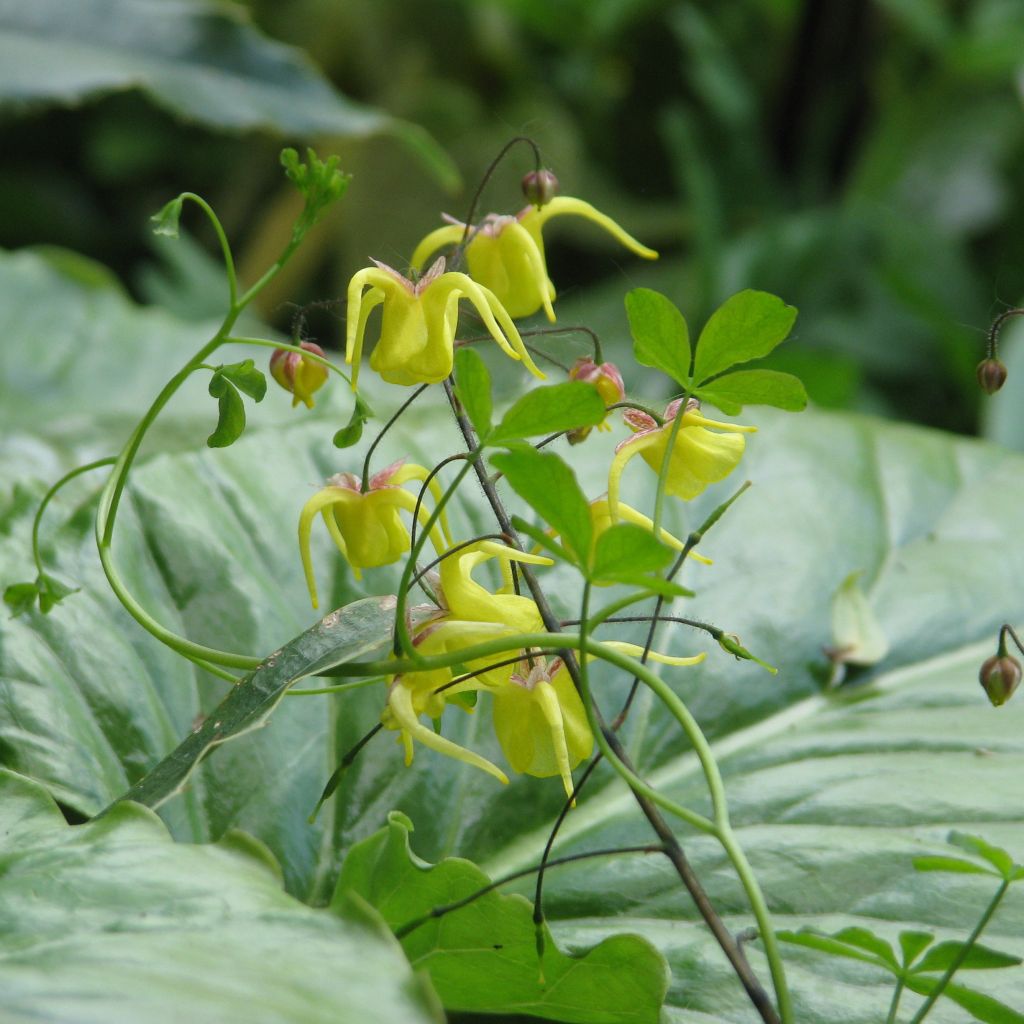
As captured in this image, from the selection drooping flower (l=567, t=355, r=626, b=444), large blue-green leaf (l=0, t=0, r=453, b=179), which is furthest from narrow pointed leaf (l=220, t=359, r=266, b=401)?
large blue-green leaf (l=0, t=0, r=453, b=179)

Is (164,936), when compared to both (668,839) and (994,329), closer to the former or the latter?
(668,839)

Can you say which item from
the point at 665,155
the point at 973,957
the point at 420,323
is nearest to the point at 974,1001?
the point at 973,957

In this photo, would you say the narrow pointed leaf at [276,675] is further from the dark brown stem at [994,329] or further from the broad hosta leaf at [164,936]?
the dark brown stem at [994,329]

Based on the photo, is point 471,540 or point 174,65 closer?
point 471,540

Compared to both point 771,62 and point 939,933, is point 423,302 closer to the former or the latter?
point 939,933

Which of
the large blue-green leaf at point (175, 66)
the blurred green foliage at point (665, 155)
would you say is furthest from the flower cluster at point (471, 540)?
the blurred green foliage at point (665, 155)

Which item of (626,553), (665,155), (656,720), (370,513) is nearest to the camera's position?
(626,553)
